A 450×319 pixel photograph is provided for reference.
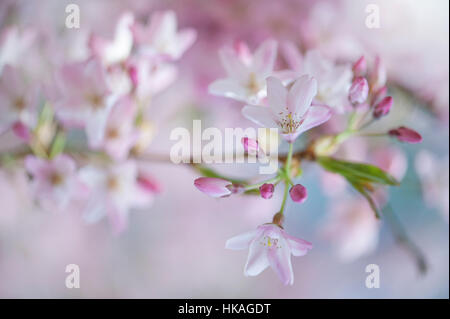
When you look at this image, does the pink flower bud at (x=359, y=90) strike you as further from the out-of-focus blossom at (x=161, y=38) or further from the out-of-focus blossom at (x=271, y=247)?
the out-of-focus blossom at (x=161, y=38)

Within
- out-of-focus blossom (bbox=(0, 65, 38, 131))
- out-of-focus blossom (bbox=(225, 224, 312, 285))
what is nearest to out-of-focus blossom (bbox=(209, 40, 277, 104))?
out-of-focus blossom (bbox=(225, 224, 312, 285))

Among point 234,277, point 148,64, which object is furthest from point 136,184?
point 234,277

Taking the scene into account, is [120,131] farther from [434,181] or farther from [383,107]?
[434,181]

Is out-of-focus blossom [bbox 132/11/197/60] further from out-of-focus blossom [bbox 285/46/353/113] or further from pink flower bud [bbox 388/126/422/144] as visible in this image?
pink flower bud [bbox 388/126/422/144]

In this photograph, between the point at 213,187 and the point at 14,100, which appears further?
the point at 14,100

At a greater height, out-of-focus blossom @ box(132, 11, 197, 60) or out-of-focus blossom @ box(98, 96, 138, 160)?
out-of-focus blossom @ box(132, 11, 197, 60)

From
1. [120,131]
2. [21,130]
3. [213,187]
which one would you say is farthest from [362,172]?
[21,130]
